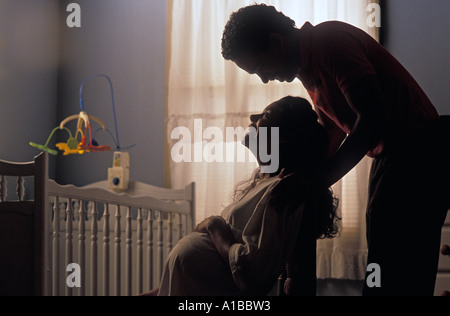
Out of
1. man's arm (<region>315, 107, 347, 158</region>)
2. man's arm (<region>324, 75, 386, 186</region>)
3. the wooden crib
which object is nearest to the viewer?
man's arm (<region>324, 75, 386, 186</region>)

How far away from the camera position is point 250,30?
2.27ft

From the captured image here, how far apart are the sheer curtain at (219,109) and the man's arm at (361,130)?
4.53ft

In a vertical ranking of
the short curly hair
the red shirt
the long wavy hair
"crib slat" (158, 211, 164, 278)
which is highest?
the short curly hair

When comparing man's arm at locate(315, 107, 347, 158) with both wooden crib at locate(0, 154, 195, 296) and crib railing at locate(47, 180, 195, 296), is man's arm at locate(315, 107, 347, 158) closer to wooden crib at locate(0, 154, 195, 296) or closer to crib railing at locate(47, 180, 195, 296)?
wooden crib at locate(0, 154, 195, 296)

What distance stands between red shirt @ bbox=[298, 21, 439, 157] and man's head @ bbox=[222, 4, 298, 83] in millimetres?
25

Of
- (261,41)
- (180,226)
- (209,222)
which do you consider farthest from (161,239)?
(261,41)

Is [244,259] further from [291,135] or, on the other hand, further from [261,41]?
[261,41]

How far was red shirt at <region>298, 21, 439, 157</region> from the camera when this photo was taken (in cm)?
69

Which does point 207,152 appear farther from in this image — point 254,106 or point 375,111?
point 375,111

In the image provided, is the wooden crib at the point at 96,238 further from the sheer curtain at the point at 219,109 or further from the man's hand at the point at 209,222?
the man's hand at the point at 209,222

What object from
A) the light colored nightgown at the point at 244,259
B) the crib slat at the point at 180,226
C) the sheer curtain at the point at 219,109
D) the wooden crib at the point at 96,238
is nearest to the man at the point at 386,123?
the light colored nightgown at the point at 244,259

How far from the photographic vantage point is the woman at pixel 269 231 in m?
0.66

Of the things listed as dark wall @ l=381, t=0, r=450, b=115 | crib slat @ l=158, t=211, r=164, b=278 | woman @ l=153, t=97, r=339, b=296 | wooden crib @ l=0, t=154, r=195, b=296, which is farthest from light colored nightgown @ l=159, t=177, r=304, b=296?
dark wall @ l=381, t=0, r=450, b=115
